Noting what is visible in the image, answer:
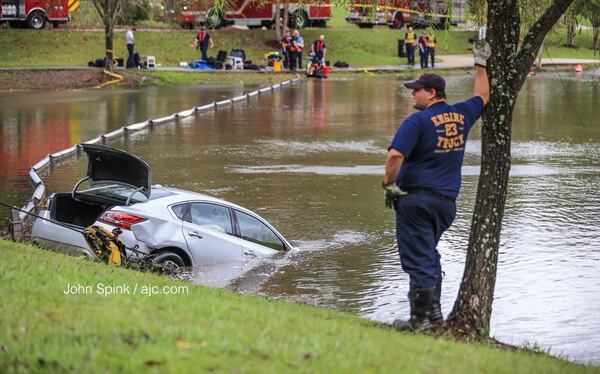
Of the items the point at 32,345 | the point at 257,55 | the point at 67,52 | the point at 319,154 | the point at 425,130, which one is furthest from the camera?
the point at 257,55

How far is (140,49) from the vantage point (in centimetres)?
5059

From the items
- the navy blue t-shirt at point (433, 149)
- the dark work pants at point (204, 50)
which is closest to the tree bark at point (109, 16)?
the dark work pants at point (204, 50)

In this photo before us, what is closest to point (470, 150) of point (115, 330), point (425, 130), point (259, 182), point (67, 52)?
point (259, 182)

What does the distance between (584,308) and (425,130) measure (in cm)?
419

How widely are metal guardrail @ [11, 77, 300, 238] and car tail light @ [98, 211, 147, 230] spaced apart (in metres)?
1.02

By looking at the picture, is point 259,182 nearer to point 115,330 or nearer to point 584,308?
point 584,308

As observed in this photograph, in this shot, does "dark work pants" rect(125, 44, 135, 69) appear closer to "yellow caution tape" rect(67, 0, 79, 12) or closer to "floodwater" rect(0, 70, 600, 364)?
"floodwater" rect(0, 70, 600, 364)

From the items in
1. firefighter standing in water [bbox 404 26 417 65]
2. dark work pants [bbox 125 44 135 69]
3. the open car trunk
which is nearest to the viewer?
the open car trunk

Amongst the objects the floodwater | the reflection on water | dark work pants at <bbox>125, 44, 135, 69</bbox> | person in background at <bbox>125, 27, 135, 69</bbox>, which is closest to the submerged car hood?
the floodwater

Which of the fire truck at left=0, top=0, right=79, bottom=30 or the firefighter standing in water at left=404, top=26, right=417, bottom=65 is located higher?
the fire truck at left=0, top=0, right=79, bottom=30

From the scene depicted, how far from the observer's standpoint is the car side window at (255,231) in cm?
1330

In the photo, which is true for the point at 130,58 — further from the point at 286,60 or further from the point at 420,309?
the point at 420,309

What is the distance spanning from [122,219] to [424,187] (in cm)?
491

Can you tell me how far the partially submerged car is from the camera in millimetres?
11977
